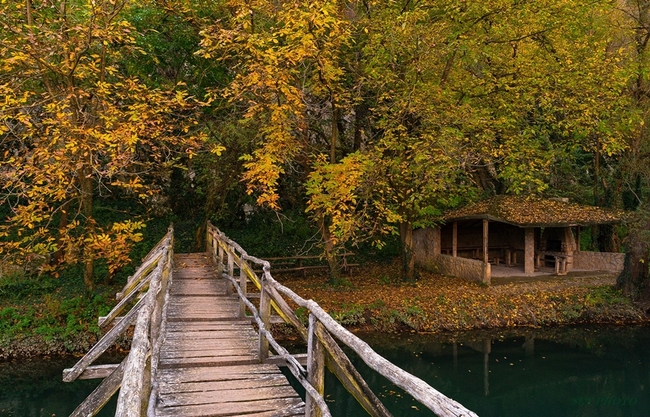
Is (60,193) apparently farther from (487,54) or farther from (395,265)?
(395,265)

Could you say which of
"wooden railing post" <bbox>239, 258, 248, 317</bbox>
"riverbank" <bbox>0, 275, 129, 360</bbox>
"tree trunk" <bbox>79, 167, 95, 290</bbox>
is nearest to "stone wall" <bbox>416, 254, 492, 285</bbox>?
"wooden railing post" <bbox>239, 258, 248, 317</bbox>

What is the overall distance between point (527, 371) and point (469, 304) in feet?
12.6

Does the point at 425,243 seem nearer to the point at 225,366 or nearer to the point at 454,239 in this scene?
the point at 454,239

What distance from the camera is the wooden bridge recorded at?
3.46 m

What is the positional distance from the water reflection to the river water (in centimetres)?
2

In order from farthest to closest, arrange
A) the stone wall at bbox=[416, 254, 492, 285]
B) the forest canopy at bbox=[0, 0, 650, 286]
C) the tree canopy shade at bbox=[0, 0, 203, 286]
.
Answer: the stone wall at bbox=[416, 254, 492, 285], the forest canopy at bbox=[0, 0, 650, 286], the tree canopy shade at bbox=[0, 0, 203, 286]

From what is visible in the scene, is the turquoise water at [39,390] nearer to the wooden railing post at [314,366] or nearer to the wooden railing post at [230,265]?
the wooden railing post at [230,265]

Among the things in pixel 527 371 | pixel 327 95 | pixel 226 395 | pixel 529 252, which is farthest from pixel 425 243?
pixel 226 395

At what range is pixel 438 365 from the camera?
1422 cm

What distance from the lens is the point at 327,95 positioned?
18.3 meters

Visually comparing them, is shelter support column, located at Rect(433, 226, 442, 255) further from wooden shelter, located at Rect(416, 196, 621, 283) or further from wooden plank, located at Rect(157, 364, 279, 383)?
wooden plank, located at Rect(157, 364, 279, 383)

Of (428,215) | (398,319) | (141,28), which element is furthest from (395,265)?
(141,28)

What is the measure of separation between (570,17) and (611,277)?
10.7 meters

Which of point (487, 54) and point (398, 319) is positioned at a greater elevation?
point (487, 54)
